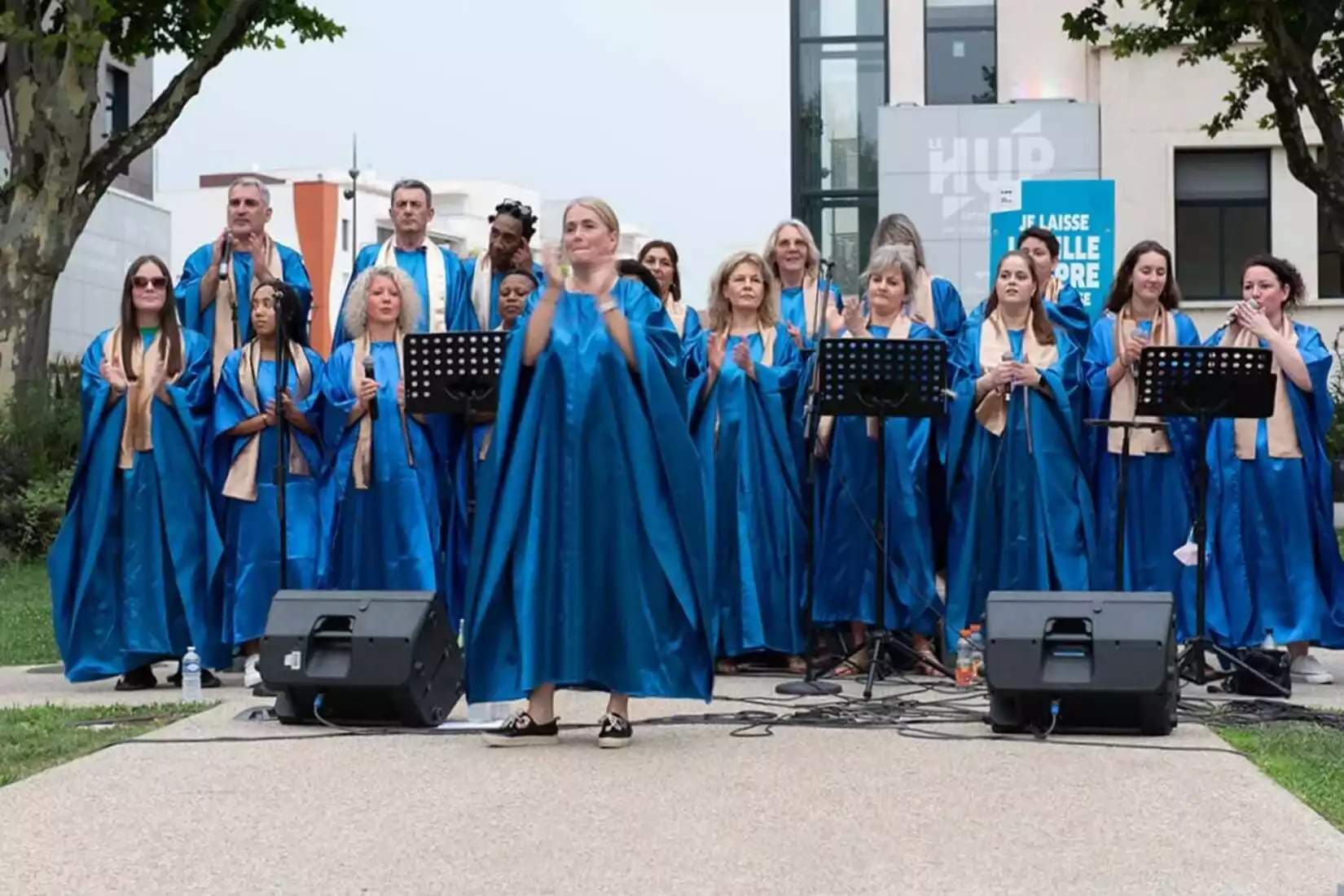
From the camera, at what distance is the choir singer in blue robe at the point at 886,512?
11711 millimetres

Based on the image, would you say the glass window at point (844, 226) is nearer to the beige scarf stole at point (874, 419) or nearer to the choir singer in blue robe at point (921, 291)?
the choir singer in blue robe at point (921, 291)

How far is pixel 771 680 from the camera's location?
11.4 m

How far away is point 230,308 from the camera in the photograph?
1196 cm

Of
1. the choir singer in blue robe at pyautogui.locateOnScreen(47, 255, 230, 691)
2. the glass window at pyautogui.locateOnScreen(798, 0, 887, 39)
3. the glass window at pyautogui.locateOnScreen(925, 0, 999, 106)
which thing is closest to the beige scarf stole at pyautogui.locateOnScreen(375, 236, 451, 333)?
the choir singer in blue robe at pyautogui.locateOnScreen(47, 255, 230, 691)

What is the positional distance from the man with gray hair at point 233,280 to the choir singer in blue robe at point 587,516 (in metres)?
3.57

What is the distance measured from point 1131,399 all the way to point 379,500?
3.77m

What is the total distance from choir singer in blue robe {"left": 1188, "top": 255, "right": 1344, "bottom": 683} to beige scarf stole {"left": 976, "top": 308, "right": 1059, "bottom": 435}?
0.89 m

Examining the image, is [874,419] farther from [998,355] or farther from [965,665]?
[965,665]

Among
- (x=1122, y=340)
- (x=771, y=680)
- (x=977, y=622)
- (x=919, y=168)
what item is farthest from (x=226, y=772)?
(x=919, y=168)

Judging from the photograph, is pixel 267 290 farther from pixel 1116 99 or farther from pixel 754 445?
pixel 1116 99

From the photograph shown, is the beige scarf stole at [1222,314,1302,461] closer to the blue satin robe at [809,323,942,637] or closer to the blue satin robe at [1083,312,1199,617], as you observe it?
the blue satin robe at [1083,312,1199,617]

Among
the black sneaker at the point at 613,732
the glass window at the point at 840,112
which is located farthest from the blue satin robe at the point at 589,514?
the glass window at the point at 840,112

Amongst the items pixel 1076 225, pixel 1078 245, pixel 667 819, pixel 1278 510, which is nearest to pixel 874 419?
pixel 1278 510

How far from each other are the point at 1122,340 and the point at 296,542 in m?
4.25
